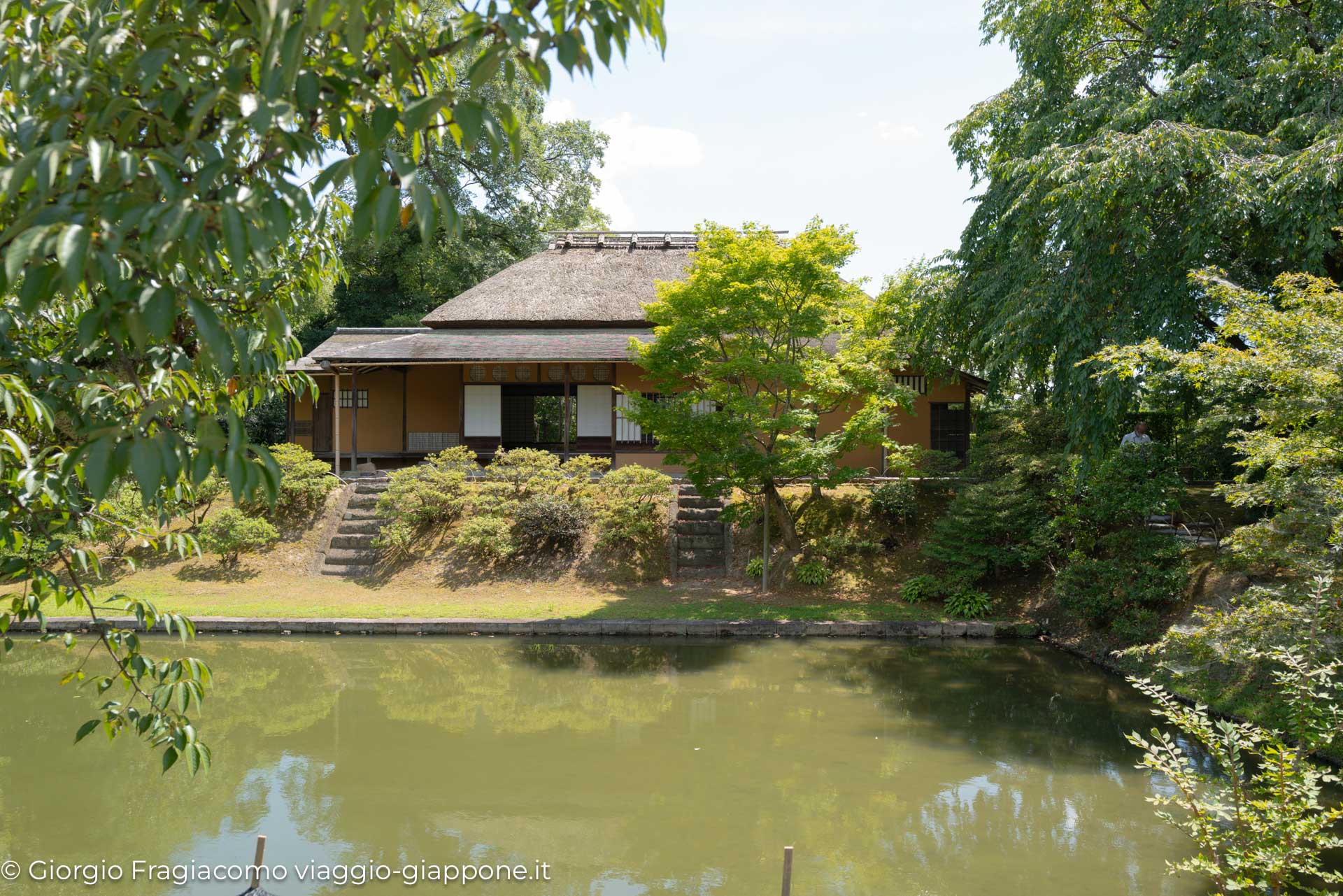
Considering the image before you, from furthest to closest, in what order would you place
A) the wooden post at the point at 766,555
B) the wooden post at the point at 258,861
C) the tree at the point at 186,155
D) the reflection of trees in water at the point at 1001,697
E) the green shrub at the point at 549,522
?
the green shrub at the point at 549,522 → the wooden post at the point at 766,555 → the reflection of trees in water at the point at 1001,697 → the wooden post at the point at 258,861 → the tree at the point at 186,155

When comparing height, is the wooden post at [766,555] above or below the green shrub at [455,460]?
below

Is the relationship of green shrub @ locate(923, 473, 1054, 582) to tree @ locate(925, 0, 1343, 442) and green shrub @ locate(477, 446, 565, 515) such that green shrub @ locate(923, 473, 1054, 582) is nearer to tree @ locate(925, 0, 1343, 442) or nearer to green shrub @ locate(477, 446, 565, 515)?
tree @ locate(925, 0, 1343, 442)

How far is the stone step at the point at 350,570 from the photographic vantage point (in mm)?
14539

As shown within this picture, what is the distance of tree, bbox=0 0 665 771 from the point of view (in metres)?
1.45

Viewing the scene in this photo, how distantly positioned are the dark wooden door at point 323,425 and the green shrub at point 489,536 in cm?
678

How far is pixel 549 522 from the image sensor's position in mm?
14773

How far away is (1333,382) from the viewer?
6188 millimetres

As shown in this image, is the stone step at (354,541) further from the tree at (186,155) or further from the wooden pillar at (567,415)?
the tree at (186,155)

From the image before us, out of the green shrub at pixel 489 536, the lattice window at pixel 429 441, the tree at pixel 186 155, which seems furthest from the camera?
the lattice window at pixel 429 441

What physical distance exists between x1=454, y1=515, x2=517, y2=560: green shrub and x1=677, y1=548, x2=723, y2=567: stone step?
277cm

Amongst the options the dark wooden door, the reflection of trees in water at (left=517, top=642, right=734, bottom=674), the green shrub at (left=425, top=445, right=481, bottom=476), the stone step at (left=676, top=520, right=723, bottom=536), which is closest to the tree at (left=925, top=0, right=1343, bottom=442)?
the reflection of trees in water at (left=517, top=642, right=734, bottom=674)

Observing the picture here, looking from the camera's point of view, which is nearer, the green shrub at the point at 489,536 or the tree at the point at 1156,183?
the tree at the point at 1156,183

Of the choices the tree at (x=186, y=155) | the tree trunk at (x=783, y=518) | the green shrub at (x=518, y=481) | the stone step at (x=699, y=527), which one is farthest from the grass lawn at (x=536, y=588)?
the tree at (x=186, y=155)

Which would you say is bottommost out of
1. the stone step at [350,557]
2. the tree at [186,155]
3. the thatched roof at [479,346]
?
the stone step at [350,557]
